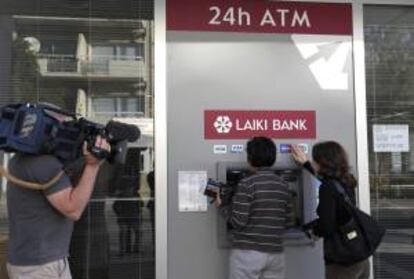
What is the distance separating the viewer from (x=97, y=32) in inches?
195

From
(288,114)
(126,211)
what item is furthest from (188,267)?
(288,114)

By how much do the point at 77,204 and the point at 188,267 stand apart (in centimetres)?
185

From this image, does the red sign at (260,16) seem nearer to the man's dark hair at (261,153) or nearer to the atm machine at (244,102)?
the atm machine at (244,102)

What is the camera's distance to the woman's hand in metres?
4.79

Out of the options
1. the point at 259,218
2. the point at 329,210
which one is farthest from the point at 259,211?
the point at 329,210

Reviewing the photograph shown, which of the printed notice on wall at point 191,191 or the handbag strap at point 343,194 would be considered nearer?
the handbag strap at point 343,194

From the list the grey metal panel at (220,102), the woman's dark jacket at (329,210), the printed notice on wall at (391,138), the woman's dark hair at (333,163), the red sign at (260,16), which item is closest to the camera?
the woman's dark jacket at (329,210)

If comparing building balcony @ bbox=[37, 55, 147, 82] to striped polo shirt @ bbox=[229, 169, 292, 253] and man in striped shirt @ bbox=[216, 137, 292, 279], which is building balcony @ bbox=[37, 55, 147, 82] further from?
striped polo shirt @ bbox=[229, 169, 292, 253]

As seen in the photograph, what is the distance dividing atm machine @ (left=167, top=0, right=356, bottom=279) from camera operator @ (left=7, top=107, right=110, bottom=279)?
1.62 meters

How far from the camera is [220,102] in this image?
4.97 m

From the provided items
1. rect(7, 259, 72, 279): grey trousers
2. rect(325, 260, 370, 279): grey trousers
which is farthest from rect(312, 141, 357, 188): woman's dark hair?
rect(7, 259, 72, 279): grey trousers

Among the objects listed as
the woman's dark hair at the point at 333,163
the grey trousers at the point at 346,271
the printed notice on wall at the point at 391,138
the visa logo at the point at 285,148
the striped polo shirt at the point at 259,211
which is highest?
the printed notice on wall at the point at 391,138

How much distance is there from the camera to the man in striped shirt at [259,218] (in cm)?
423

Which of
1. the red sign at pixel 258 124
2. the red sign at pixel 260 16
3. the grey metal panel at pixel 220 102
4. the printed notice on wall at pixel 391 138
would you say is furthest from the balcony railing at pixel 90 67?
the printed notice on wall at pixel 391 138
